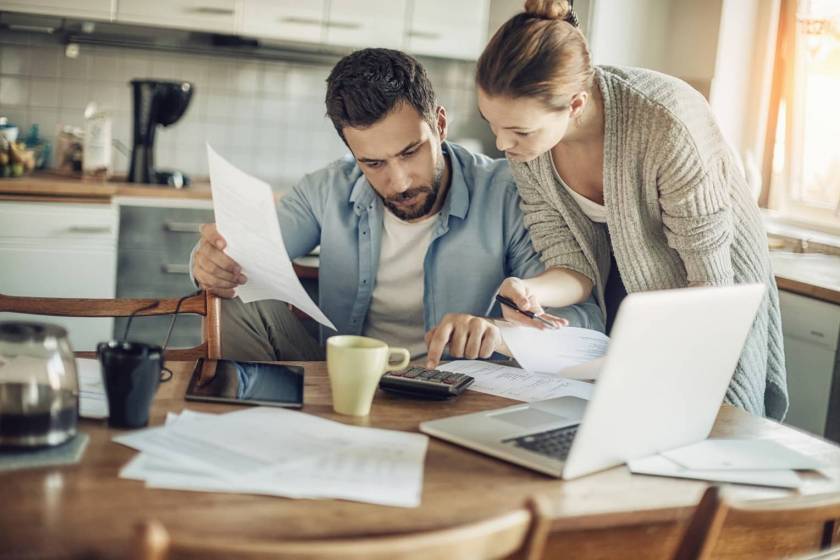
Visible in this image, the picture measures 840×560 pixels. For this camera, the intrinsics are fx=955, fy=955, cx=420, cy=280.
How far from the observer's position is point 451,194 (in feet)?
6.86

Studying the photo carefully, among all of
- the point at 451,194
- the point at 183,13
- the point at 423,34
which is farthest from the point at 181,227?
the point at 451,194

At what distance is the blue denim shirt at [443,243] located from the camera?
2.06 meters

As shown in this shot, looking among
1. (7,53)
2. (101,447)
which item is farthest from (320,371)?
(7,53)

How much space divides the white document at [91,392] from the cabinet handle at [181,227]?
2.09m

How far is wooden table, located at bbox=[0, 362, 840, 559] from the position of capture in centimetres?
89

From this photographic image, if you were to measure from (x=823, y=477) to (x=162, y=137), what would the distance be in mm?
3261

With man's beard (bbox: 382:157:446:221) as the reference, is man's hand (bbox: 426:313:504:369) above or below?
below

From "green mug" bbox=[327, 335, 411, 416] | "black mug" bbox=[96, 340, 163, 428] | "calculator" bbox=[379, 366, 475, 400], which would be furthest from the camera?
"calculator" bbox=[379, 366, 475, 400]

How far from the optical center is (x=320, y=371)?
1.53 m

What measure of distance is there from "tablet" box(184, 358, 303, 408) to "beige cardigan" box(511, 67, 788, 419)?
0.68 meters

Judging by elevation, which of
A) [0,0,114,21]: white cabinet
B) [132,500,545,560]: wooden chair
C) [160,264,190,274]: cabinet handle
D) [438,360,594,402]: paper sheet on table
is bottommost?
[160,264,190,274]: cabinet handle

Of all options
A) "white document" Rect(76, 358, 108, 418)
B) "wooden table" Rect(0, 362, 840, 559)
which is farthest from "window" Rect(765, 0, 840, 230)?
"white document" Rect(76, 358, 108, 418)

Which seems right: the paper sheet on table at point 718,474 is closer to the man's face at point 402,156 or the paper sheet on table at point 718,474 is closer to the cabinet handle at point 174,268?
the man's face at point 402,156

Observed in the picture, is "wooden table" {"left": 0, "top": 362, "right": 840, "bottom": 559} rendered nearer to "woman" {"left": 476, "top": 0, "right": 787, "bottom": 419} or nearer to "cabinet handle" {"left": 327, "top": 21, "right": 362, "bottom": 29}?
"woman" {"left": 476, "top": 0, "right": 787, "bottom": 419}
